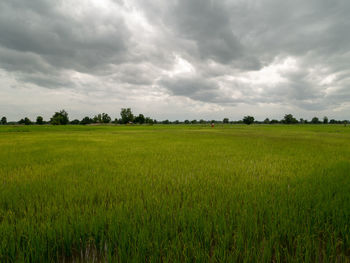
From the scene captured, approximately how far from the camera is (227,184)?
3.68m

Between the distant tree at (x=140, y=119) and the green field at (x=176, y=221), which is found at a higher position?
the distant tree at (x=140, y=119)

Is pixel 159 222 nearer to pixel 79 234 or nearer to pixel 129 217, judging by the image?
pixel 129 217

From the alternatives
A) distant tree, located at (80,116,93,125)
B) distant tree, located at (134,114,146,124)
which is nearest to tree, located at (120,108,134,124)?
distant tree, located at (134,114,146,124)

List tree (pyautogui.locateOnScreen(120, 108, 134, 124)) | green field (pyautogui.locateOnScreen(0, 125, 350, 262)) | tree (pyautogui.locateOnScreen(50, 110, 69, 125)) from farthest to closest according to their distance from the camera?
1. tree (pyautogui.locateOnScreen(120, 108, 134, 124))
2. tree (pyautogui.locateOnScreen(50, 110, 69, 125))
3. green field (pyautogui.locateOnScreen(0, 125, 350, 262))

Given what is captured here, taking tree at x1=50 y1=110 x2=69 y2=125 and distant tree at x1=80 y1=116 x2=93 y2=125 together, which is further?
distant tree at x1=80 y1=116 x2=93 y2=125

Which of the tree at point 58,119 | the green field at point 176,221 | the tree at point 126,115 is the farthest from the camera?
the tree at point 126,115

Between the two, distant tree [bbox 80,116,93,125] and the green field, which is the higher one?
distant tree [bbox 80,116,93,125]

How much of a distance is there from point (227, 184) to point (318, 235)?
1.86 meters

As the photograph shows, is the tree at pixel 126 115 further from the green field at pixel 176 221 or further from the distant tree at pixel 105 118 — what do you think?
the green field at pixel 176 221

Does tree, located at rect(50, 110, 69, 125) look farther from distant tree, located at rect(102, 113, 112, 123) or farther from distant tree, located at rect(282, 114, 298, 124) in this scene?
distant tree, located at rect(282, 114, 298, 124)

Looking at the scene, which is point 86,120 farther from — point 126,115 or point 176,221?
point 176,221

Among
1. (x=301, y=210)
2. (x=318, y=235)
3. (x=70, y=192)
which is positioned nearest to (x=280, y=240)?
(x=318, y=235)

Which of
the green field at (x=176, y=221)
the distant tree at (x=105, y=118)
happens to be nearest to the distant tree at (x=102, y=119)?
the distant tree at (x=105, y=118)

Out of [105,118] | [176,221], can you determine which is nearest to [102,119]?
[105,118]
